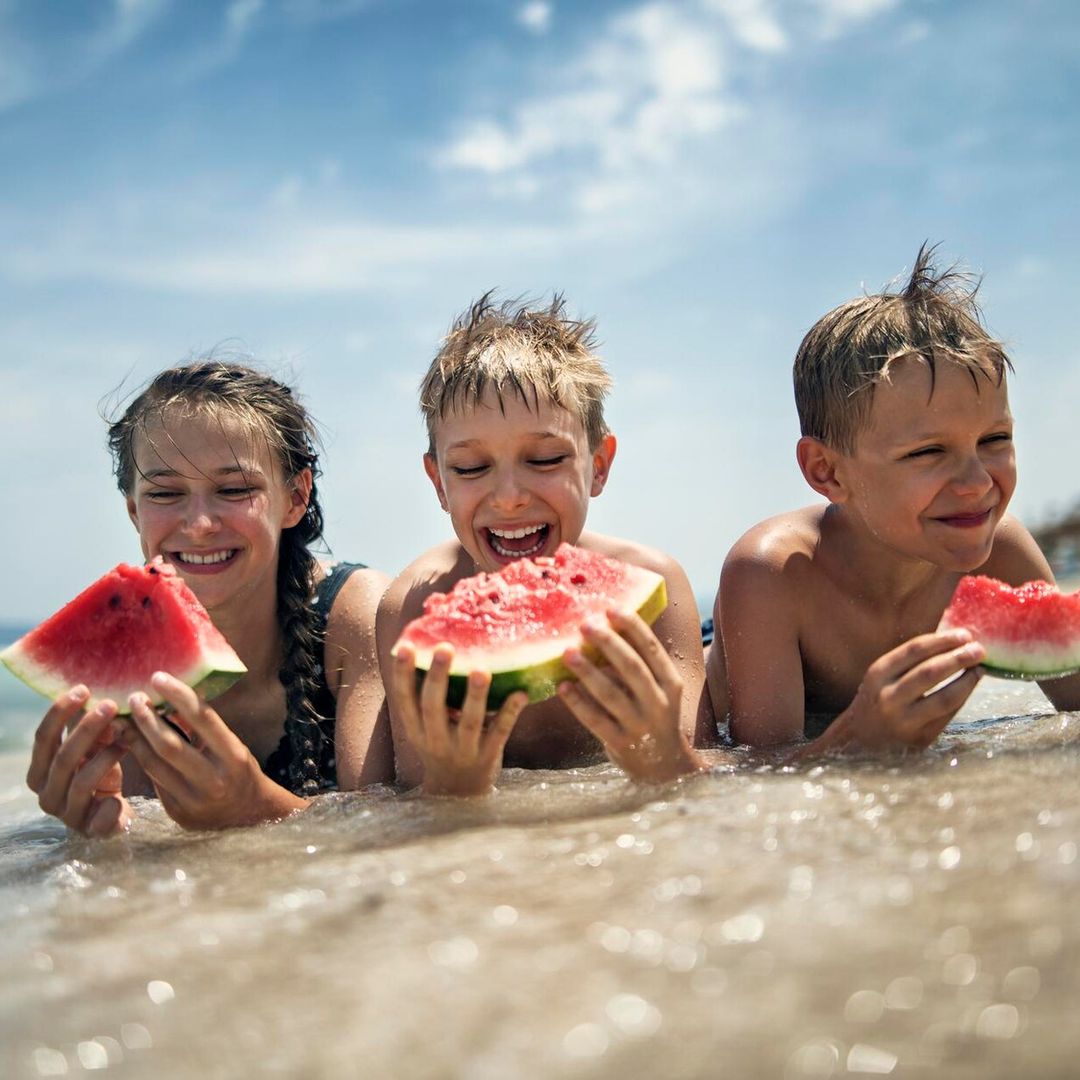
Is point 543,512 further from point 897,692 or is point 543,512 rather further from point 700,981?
point 700,981

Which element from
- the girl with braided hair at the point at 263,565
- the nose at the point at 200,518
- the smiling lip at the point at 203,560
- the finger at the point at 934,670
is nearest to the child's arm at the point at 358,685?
the girl with braided hair at the point at 263,565

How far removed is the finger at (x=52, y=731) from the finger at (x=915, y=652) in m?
2.26

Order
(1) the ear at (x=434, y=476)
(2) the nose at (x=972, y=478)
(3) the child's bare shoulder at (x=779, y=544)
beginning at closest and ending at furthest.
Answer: (2) the nose at (x=972, y=478) → (3) the child's bare shoulder at (x=779, y=544) → (1) the ear at (x=434, y=476)

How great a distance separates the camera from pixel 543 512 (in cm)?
403

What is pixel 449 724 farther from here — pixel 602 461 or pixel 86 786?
pixel 602 461

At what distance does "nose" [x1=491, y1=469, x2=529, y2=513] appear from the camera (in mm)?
3922

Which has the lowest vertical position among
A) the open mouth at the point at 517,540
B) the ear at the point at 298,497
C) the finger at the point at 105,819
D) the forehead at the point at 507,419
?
the finger at the point at 105,819

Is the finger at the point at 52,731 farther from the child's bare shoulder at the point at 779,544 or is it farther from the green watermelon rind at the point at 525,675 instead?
the child's bare shoulder at the point at 779,544

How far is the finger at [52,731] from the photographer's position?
9.71ft

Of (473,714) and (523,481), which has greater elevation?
(523,481)

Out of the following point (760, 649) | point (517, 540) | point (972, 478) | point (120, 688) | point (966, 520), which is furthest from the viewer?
point (517, 540)

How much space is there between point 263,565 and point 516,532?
108 cm

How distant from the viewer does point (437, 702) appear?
2820mm

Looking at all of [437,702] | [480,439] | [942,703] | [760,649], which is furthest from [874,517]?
[437,702]
